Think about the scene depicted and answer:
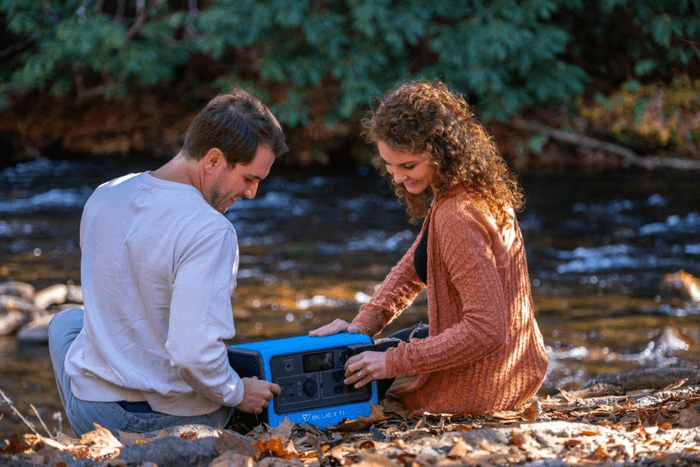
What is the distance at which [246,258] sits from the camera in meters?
10.5

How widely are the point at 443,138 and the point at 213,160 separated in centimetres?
89

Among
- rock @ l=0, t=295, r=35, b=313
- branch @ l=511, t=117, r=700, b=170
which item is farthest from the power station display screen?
branch @ l=511, t=117, r=700, b=170

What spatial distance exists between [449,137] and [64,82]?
54.8 feet

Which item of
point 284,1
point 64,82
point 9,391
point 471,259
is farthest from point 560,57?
point 471,259

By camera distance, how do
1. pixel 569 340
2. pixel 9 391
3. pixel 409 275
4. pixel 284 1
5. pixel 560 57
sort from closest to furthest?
1. pixel 409 275
2. pixel 9 391
3. pixel 569 340
4. pixel 284 1
5. pixel 560 57

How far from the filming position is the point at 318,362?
11.4 ft

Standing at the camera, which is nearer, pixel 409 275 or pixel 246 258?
pixel 409 275

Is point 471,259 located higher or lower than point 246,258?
higher

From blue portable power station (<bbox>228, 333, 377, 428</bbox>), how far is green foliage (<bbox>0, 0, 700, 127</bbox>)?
33.1ft

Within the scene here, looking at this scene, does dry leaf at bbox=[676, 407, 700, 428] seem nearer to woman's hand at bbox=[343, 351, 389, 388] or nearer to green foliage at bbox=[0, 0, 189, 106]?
woman's hand at bbox=[343, 351, 389, 388]

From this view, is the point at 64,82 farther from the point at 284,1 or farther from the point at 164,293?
the point at 164,293

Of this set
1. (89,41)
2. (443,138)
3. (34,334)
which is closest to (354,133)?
(89,41)

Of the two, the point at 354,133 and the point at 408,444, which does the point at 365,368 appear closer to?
the point at 408,444

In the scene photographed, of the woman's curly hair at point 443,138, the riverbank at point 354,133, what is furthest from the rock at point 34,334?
the riverbank at point 354,133
